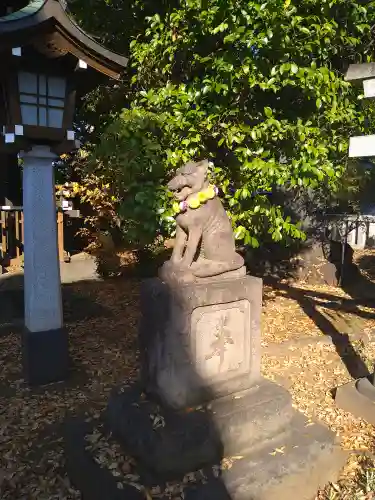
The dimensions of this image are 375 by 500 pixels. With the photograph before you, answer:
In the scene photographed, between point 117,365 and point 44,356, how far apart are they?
87cm

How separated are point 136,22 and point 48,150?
2.55 metres

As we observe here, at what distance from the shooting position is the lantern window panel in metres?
3.87

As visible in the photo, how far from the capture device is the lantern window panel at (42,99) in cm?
387

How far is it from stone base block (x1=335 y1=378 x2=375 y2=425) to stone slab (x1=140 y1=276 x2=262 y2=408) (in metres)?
1.13

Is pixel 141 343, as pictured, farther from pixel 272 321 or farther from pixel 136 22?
pixel 136 22

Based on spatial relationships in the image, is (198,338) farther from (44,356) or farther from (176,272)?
(44,356)

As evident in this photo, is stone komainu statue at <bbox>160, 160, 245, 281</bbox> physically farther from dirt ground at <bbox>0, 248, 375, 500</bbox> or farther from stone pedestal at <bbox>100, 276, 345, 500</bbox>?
dirt ground at <bbox>0, 248, 375, 500</bbox>

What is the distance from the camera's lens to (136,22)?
17.6 ft

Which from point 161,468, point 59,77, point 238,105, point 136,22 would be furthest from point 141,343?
point 136,22

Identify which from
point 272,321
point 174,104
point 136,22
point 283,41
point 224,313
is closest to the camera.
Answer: point 224,313

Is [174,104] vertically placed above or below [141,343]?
above

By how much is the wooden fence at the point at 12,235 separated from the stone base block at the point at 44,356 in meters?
4.24

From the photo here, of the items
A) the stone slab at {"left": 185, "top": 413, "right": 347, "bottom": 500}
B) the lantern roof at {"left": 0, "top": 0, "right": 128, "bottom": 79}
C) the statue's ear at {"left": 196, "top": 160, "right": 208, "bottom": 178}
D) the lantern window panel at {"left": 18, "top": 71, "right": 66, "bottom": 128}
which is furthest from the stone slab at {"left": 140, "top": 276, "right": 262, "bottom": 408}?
the lantern roof at {"left": 0, "top": 0, "right": 128, "bottom": 79}

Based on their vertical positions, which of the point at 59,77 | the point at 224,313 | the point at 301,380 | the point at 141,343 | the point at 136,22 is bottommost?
the point at 301,380
